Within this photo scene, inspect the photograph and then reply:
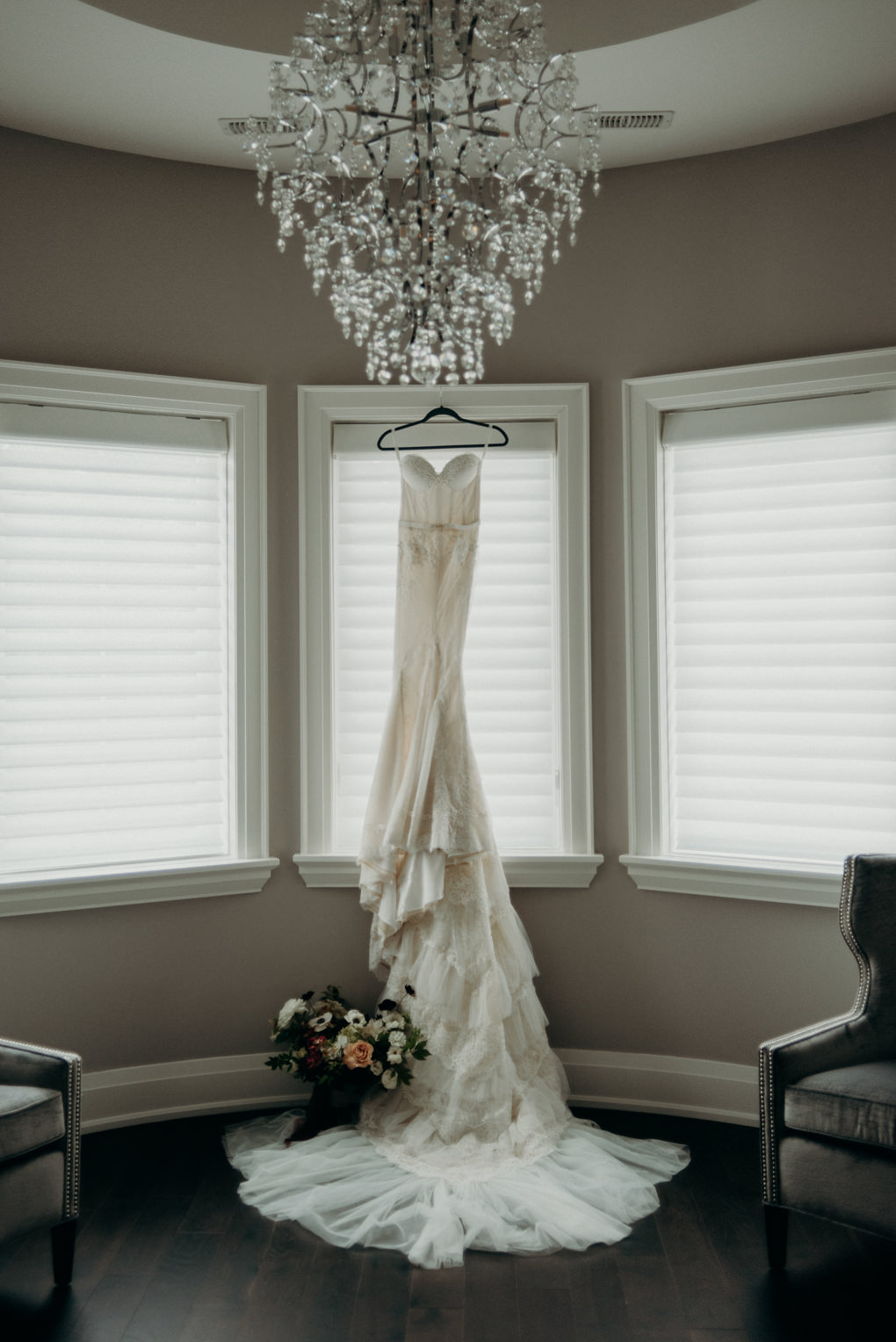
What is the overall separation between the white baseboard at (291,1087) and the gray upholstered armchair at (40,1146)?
0.84 meters

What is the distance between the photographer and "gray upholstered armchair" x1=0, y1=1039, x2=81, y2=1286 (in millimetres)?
2355

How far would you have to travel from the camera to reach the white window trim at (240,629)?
336 cm

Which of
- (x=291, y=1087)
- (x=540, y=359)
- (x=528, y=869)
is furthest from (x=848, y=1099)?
(x=540, y=359)

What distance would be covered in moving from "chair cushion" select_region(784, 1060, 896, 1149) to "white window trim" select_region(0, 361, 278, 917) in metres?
1.81

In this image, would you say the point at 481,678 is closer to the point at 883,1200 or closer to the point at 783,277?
the point at 783,277

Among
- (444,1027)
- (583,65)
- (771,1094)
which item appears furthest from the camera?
(444,1027)

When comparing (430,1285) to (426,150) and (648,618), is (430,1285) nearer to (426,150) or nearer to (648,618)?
(648,618)

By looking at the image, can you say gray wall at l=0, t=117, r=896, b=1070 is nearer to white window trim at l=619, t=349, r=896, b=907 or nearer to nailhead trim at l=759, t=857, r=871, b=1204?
white window trim at l=619, t=349, r=896, b=907

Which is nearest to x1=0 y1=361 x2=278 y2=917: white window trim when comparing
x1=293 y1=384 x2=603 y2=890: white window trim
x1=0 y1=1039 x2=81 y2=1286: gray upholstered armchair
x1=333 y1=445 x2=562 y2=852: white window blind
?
x1=293 y1=384 x2=603 y2=890: white window trim


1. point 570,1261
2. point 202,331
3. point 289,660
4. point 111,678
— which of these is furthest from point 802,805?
point 202,331

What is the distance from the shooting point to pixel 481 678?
11.6 feet

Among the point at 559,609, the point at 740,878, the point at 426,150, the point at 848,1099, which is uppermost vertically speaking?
the point at 426,150

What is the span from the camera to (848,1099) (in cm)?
240

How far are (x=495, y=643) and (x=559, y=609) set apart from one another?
9.9 inches
